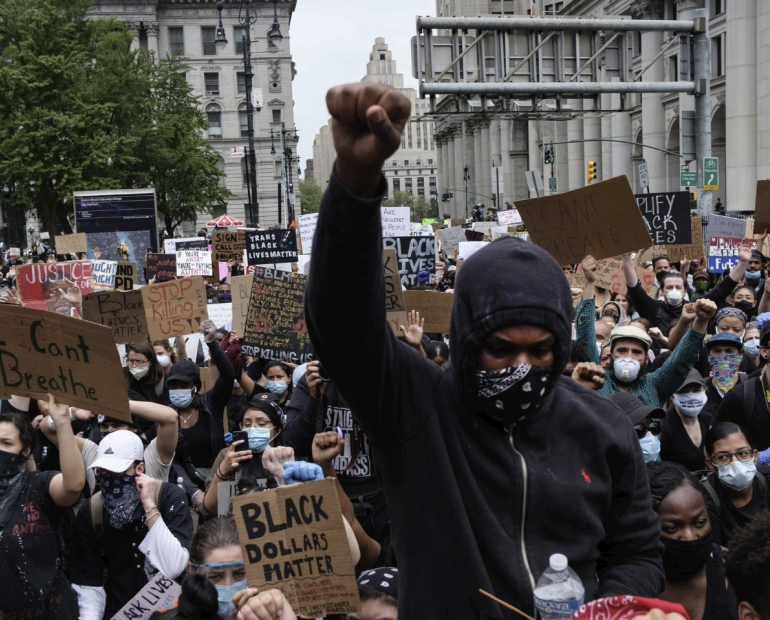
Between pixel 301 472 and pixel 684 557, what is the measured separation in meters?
1.45

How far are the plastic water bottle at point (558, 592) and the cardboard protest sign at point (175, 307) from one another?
7113 millimetres

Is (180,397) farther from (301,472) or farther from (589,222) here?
(301,472)

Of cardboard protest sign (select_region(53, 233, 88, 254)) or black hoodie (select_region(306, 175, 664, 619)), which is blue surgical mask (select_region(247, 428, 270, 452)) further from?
cardboard protest sign (select_region(53, 233, 88, 254))

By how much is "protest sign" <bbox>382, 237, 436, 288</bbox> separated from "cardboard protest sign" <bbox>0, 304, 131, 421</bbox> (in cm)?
722

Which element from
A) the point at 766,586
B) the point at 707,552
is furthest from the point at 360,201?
the point at 707,552

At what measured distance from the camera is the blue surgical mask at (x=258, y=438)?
539 centimetres

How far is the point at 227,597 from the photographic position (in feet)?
12.4

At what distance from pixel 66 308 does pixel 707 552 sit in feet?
23.4

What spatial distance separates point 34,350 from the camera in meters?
4.74

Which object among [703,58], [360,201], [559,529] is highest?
[703,58]

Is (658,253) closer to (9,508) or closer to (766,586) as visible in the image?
(9,508)

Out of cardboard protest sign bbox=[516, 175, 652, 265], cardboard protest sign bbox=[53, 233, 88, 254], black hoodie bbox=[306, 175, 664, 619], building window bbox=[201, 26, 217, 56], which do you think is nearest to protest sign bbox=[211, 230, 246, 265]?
cardboard protest sign bbox=[53, 233, 88, 254]

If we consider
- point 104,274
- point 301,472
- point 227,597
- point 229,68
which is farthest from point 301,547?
point 229,68

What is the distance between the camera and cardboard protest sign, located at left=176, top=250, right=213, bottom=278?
17547 mm
